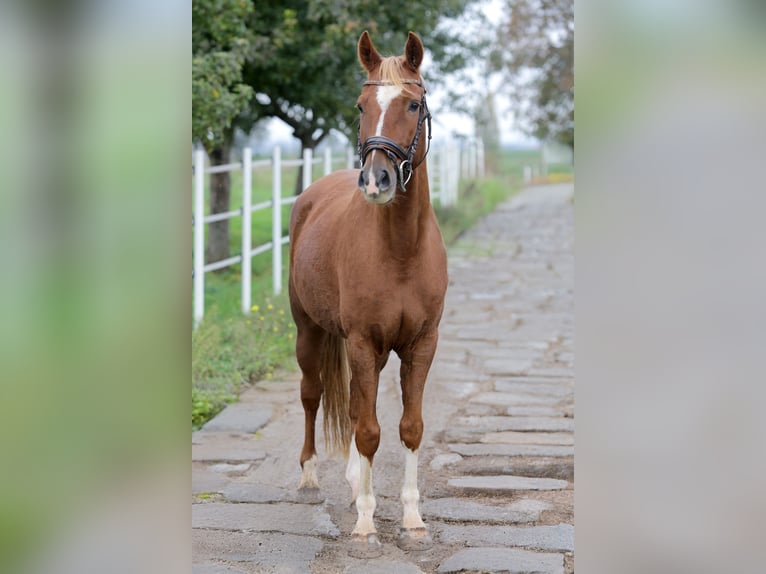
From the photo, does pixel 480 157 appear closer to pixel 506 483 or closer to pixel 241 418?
pixel 241 418

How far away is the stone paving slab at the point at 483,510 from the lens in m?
4.16

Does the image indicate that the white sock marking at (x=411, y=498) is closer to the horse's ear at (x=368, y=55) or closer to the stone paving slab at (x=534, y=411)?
the horse's ear at (x=368, y=55)

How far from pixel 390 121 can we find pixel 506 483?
6.67ft

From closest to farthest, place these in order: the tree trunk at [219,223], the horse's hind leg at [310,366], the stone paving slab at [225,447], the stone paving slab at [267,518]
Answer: the stone paving slab at [267,518] → the horse's hind leg at [310,366] → the stone paving slab at [225,447] → the tree trunk at [219,223]

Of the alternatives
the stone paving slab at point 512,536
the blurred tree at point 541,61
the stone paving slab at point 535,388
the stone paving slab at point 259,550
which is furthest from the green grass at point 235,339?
the blurred tree at point 541,61

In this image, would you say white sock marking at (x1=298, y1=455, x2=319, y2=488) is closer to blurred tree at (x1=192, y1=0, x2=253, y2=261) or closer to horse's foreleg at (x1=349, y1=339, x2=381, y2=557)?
horse's foreleg at (x1=349, y1=339, x2=381, y2=557)

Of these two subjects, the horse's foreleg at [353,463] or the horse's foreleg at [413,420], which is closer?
the horse's foreleg at [413,420]

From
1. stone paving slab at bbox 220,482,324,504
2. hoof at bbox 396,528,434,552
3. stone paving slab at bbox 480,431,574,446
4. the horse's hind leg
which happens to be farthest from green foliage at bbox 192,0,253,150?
hoof at bbox 396,528,434,552

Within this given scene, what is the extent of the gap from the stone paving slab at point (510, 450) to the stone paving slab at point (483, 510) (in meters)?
0.74

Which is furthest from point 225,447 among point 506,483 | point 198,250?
point 198,250
